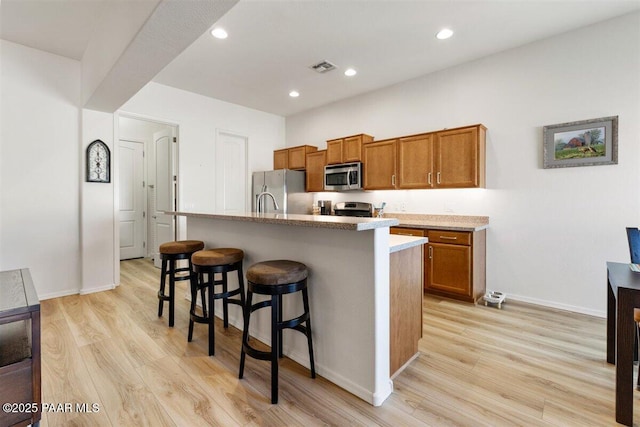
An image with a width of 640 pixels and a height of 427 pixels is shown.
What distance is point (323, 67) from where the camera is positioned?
151 inches

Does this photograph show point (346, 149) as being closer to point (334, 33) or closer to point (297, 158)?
point (297, 158)

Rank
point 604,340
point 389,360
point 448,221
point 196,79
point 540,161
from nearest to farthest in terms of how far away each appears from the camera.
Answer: point 389,360 < point 604,340 < point 540,161 < point 448,221 < point 196,79

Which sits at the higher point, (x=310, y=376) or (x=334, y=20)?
(x=334, y=20)

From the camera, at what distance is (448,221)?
3.96 metres

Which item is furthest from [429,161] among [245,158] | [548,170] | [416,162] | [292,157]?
[245,158]

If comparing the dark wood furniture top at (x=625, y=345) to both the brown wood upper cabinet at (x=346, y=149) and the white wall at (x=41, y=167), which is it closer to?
the brown wood upper cabinet at (x=346, y=149)

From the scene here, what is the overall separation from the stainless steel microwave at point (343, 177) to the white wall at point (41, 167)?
11.1ft

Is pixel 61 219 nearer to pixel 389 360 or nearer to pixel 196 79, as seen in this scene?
pixel 196 79

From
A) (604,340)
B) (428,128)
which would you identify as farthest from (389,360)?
(428,128)

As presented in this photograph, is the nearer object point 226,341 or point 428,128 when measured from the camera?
point 226,341

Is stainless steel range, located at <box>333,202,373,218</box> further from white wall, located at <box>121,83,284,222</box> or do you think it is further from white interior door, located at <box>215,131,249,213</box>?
white wall, located at <box>121,83,284,222</box>

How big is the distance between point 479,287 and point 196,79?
463cm

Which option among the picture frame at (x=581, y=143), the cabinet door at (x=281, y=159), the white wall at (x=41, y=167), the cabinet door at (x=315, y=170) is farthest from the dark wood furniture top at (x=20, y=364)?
the cabinet door at (x=281, y=159)

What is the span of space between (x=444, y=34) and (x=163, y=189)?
4.90m
